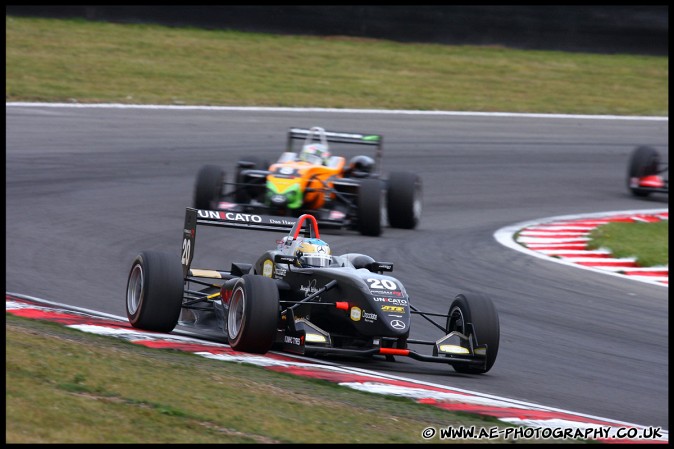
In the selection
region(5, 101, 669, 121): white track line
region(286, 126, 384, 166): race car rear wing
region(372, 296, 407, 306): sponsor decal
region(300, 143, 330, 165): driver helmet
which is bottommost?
region(372, 296, 407, 306): sponsor decal

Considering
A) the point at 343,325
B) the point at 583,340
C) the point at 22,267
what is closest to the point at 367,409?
the point at 343,325

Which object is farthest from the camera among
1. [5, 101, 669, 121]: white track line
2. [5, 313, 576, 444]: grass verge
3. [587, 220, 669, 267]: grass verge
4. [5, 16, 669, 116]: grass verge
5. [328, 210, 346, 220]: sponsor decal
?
[5, 16, 669, 116]: grass verge

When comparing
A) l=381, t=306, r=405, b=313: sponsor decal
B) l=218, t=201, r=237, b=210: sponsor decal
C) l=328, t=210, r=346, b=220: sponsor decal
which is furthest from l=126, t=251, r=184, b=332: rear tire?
l=218, t=201, r=237, b=210: sponsor decal

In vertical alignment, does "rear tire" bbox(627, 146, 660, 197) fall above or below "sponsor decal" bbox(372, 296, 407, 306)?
above

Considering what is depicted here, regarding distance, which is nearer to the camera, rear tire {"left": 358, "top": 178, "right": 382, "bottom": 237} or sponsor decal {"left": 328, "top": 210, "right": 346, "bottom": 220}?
rear tire {"left": 358, "top": 178, "right": 382, "bottom": 237}

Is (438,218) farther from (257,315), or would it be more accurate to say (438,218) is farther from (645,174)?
(257,315)

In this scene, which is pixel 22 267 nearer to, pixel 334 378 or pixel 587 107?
pixel 334 378

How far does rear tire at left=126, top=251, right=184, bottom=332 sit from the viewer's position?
848 cm

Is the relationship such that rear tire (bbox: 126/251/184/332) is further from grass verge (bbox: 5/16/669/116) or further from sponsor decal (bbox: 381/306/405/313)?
grass verge (bbox: 5/16/669/116)

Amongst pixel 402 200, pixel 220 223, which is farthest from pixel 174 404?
pixel 402 200

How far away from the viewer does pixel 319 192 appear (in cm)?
1497

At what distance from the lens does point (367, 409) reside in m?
6.46

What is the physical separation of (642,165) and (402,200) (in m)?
6.28

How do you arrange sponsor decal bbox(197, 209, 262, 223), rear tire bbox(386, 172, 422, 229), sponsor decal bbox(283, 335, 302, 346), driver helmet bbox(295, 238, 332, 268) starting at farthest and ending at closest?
rear tire bbox(386, 172, 422, 229), sponsor decal bbox(197, 209, 262, 223), driver helmet bbox(295, 238, 332, 268), sponsor decal bbox(283, 335, 302, 346)
